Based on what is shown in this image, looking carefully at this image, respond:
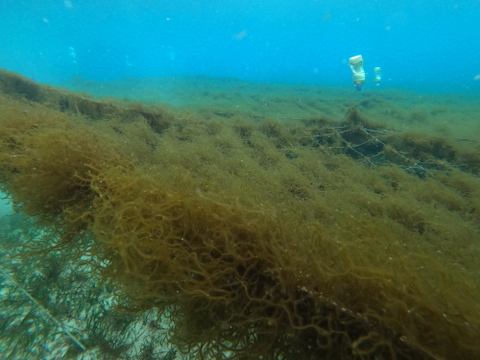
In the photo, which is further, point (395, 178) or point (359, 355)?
point (395, 178)

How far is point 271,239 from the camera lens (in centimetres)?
193

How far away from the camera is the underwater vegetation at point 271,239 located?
158cm

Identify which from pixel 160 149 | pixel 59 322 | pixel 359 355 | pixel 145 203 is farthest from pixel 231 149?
pixel 59 322

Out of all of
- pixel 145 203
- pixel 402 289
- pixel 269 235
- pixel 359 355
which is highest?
pixel 145 203

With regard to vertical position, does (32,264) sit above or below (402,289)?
below

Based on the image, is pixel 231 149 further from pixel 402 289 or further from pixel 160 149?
pixel 402 289

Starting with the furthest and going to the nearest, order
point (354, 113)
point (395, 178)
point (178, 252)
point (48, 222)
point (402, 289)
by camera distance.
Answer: point (354, 113) < point (395, 178) < point (48, 222) < point (178, 252) < point (402, 289)

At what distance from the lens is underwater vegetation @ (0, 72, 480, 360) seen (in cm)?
158

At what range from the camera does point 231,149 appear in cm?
457

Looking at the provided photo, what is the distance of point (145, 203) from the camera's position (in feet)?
7.41

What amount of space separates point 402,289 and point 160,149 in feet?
13.5

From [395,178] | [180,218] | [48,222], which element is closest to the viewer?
[180,218]

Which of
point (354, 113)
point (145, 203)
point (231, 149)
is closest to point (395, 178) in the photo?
point (354, 113)

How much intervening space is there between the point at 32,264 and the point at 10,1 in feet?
260
